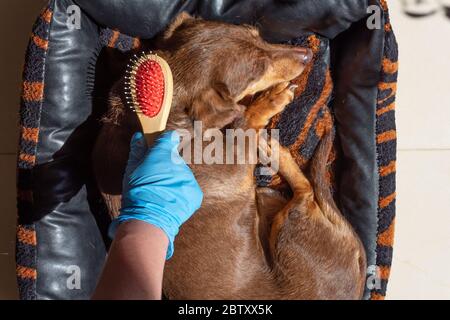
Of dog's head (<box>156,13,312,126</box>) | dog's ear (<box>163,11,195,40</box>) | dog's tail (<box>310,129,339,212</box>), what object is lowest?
dog's tail (<box>310,129,339,212</box>)

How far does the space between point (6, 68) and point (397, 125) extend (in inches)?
100

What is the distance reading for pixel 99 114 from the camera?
2.88 meters

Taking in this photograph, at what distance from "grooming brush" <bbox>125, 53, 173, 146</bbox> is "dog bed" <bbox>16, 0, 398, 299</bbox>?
528 millimetres

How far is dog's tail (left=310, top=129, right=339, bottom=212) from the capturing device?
2703mm

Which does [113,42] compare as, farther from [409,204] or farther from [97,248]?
[409,204]

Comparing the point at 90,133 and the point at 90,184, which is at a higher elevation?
the point at 90,133

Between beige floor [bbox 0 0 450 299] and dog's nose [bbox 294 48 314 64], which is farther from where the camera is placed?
beige floor [bbox 0 0 450 299]

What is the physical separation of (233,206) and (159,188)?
609 mm

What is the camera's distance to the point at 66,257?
2.81m

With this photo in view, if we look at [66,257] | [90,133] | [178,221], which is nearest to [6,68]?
[90,133]

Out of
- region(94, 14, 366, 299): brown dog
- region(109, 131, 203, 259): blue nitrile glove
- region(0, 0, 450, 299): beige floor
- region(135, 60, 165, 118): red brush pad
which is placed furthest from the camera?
region(0, 0, 450, 299): beige floor

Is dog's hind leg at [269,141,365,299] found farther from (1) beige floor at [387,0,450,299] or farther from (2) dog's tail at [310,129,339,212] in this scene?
(1) beige floor at [387,0,450,299]

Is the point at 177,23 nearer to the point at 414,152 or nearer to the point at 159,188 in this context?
the point at 159,188

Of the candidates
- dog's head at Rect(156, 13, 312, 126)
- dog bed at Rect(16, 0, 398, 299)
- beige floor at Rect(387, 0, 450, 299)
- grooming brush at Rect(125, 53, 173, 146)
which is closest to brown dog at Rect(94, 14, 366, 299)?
dog's head at Rect(156, 13, 312, 126)
